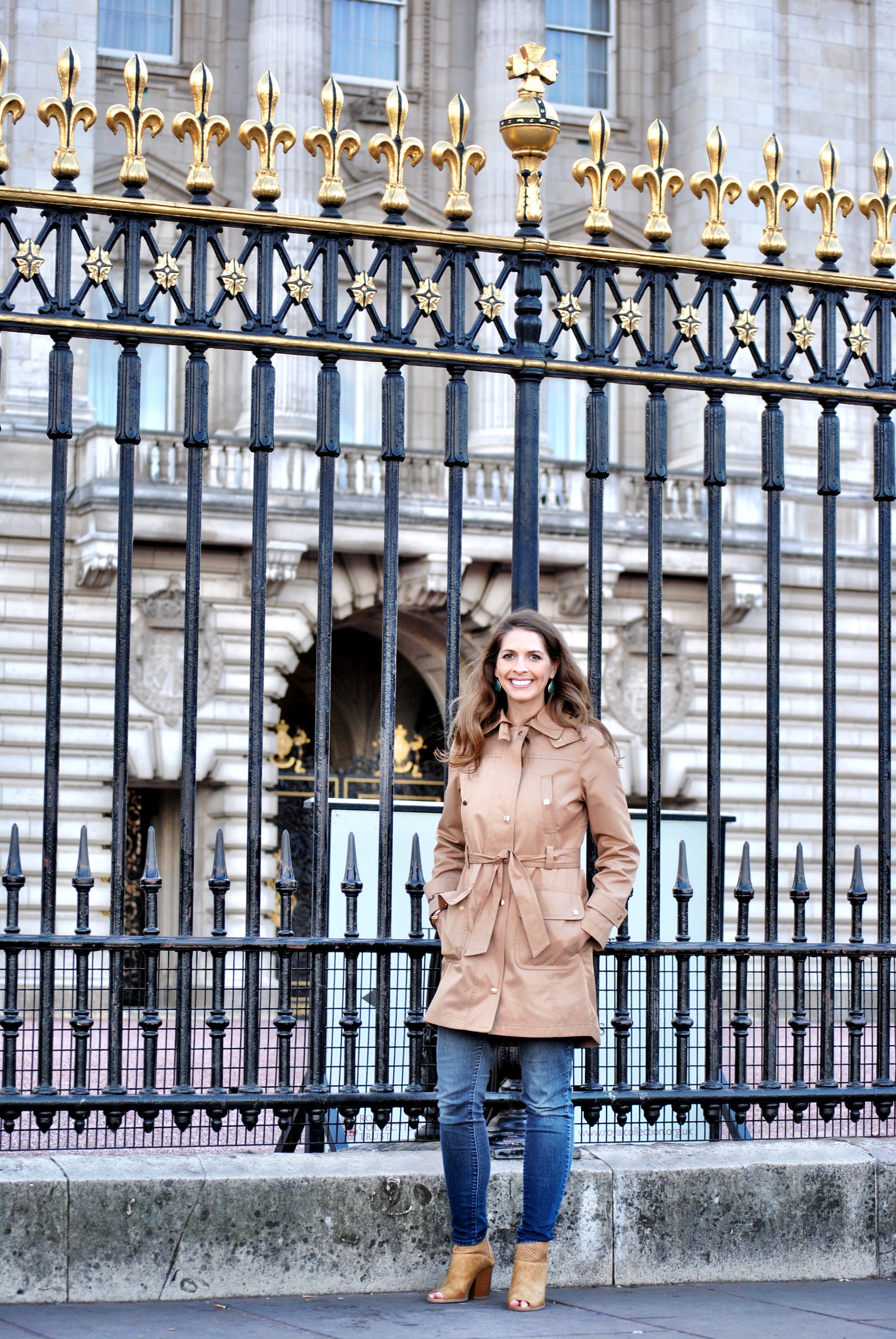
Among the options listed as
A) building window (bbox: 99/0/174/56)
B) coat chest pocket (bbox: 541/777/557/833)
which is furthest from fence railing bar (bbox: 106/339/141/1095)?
building window (bbox: 99/0/174/56)

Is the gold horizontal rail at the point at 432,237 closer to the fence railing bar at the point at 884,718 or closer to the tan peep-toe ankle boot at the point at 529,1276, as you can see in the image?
the fence railing bar at the point at 884,718

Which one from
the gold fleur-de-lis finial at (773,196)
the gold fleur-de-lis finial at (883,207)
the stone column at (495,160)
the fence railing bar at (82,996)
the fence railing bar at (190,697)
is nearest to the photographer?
the fence railing bar at (82,996)

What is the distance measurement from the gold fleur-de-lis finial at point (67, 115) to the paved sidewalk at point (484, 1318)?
3.21 metres

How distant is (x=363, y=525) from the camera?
2078 centimetres

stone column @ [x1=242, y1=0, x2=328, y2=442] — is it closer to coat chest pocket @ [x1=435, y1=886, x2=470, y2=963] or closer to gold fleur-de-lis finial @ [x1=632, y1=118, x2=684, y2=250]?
gold fleur-de-lis finial @ [x1=632, y1=118, x2=684, y2=250]

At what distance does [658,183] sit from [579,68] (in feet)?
67.3

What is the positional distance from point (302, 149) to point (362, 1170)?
18.0m

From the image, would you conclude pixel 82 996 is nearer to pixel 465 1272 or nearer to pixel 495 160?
pixel 465 1272

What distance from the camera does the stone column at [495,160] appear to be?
881 inches

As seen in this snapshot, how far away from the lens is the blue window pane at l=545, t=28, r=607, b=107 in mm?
25141

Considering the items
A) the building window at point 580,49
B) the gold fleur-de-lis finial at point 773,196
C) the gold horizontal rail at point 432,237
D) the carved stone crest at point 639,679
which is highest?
the building window at point 580,49

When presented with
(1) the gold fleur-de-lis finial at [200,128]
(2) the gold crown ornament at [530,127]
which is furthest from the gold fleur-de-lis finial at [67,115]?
(2) the gold crown ornament at [530,127]

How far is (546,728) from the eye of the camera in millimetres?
5164

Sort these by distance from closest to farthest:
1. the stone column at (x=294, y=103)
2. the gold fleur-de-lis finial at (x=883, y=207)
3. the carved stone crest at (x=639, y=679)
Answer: the gold fleur-de-lis finial at (x=883, y=207) < the stone column at (x=294, y=103) < the carved stone crest at (x=639, y=679)
